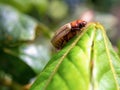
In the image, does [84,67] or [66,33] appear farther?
[66,33]

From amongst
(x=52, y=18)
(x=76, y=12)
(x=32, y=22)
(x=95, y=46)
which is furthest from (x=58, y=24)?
(x=95, y=46)

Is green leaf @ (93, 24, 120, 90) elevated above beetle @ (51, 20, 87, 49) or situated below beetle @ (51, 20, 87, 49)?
below

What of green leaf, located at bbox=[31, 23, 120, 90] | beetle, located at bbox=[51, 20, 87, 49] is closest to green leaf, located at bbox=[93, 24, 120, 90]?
green leaf, located at bbox=[31, 23, 120, 90]

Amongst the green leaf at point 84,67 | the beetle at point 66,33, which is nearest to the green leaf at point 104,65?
the green leaf at point 84,67

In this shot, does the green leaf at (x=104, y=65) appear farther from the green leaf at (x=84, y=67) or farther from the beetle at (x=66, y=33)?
the beetle at (x=66, y=33)

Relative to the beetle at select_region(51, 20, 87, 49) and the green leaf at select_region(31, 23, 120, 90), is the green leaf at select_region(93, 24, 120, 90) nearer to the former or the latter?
the green leaf at select_region(31, 23, 120, 90)

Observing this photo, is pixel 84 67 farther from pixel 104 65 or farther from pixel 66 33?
pixel 66 33

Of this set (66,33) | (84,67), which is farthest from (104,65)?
(66,33)

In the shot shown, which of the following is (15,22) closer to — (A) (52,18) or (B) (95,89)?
(B) (95,89)
